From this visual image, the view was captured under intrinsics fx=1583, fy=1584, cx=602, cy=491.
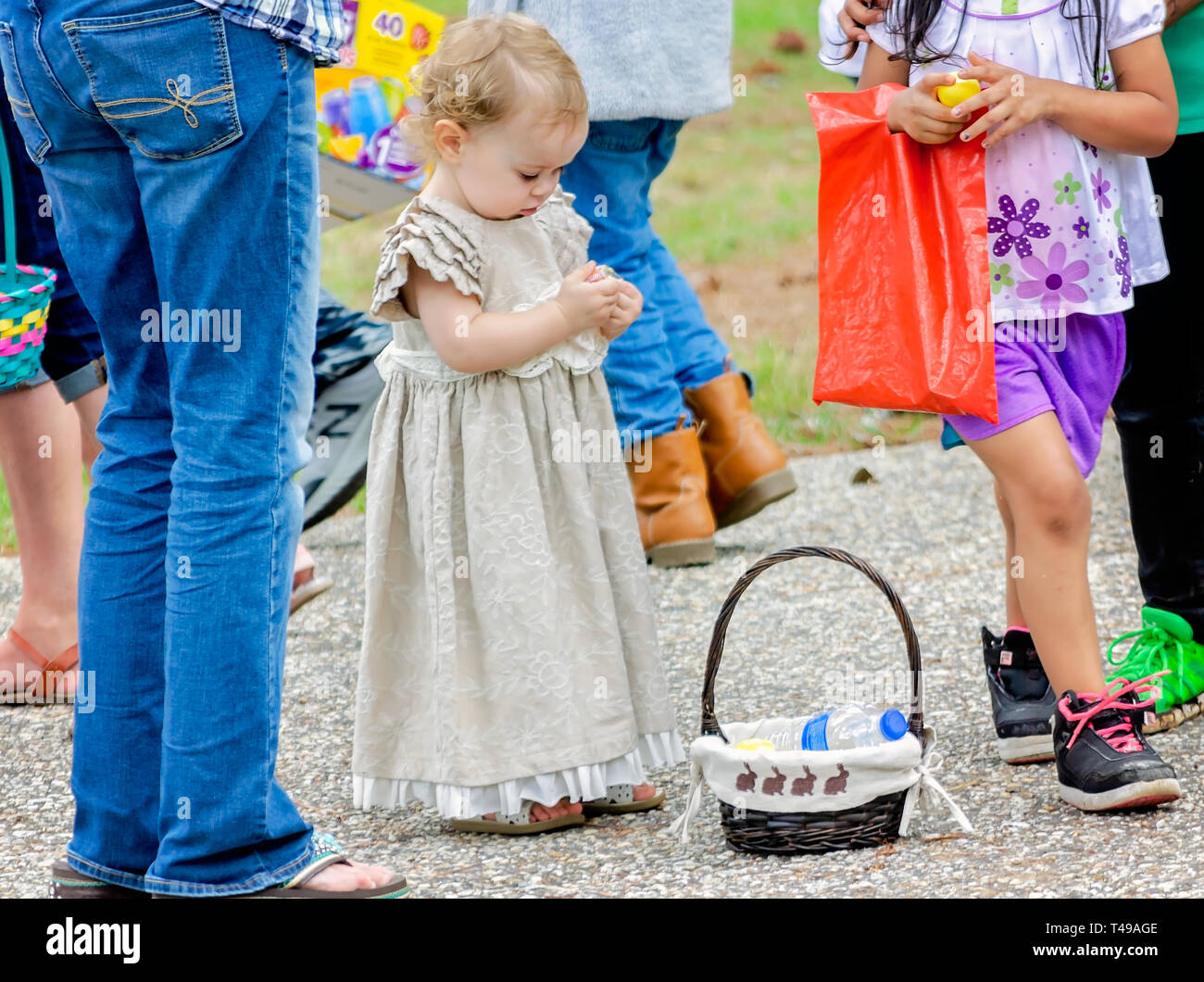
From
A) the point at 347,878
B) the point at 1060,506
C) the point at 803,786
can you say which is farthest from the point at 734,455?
the point at 347,878

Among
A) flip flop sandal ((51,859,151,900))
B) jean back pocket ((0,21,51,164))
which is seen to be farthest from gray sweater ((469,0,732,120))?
flip flop sandal ((51,859,151,900))

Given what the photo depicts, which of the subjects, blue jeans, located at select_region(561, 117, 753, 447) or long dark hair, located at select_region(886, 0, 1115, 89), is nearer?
long dark hair, located at select_region(886, 0, 1115, 89)

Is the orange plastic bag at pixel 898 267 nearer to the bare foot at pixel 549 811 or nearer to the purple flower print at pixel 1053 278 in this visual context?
the purple flower print at pixel 1053 278

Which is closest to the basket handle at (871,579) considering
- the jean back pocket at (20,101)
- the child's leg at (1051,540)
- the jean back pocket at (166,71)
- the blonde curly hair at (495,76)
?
the child's leg at (1051,540)

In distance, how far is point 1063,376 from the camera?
9.08ft

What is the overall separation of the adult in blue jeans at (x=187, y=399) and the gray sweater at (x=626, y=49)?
172 centimetres

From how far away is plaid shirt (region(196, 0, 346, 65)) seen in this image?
2.03 m

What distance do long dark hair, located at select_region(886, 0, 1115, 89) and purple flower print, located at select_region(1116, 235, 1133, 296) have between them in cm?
27

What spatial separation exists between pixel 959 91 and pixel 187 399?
1.32 meters

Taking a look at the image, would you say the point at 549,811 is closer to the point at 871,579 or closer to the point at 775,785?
the point at 775,785

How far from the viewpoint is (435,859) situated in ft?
8.53

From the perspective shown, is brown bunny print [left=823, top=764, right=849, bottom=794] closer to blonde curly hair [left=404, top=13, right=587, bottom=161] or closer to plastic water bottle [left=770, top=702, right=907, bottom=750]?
plastic water bottle [left=770, top=702, right=907, bottom=750]

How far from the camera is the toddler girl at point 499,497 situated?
2588 mm

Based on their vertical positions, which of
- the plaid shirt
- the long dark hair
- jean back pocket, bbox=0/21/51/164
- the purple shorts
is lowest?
the purple shorts
